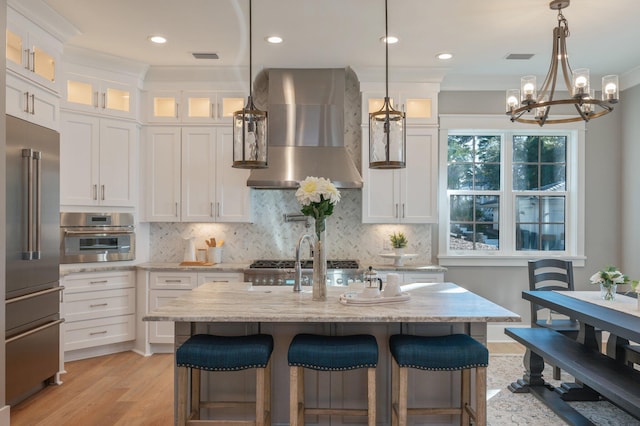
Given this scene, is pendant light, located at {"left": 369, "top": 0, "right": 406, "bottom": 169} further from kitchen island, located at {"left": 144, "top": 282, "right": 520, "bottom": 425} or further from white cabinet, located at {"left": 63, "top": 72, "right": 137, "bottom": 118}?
white cabinet, located at {"left": 63, "top": 72, "right": 137, "bottom": 118}

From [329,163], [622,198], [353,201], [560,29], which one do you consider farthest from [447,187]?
[560,29]

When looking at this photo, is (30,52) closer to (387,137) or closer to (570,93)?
(387,137)

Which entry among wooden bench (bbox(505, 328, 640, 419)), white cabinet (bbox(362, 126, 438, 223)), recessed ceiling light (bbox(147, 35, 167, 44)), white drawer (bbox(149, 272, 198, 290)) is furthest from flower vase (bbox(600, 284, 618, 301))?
recessed ceiling light (bbox(147, 35, 167, 44))

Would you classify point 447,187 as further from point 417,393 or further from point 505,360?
point 417,393

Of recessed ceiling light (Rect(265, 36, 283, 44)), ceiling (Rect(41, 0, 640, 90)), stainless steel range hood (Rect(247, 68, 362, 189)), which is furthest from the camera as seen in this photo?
stainless steel range hood (Rect(247, 68, 362, 189))

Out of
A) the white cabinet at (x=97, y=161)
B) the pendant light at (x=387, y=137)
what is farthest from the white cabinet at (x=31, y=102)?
the pendant light at (x=387, y=137)

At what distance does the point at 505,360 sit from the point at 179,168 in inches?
151

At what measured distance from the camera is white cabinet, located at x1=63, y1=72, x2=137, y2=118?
14.1ft

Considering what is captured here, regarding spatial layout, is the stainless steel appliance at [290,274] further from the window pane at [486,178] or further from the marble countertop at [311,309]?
the window pane at [486,178]

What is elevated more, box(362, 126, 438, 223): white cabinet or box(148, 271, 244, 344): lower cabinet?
box(362, 126, 438, 223): white cabinet

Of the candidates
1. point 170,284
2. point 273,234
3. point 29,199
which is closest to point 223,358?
point 29,199

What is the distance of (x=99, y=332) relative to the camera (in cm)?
430

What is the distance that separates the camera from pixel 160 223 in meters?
5.01

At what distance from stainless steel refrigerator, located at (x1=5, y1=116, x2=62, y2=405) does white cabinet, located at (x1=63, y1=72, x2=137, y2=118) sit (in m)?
0.89
